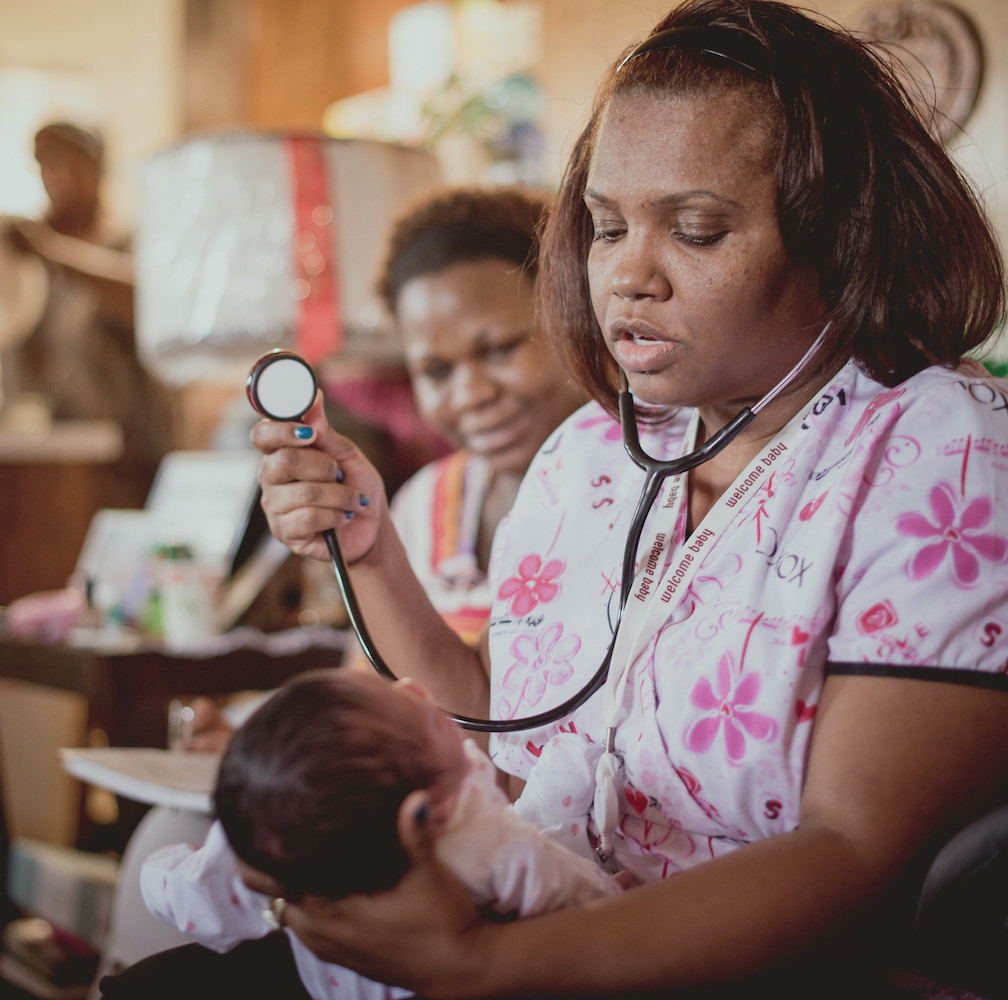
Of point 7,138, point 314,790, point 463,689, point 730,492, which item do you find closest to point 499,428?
point 463,689

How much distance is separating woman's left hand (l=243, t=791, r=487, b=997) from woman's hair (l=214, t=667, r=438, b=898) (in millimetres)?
12

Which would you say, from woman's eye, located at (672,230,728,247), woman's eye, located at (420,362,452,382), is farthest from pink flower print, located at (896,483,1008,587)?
woman's eye, located at (420,362,452,382)

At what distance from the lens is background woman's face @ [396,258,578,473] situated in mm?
1790

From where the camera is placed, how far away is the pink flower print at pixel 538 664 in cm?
101

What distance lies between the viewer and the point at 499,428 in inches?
71.7

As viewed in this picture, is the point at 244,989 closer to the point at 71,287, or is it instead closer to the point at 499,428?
the point at 499,428

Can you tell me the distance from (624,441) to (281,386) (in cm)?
32

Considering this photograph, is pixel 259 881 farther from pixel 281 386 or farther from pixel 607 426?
pixel 607 426

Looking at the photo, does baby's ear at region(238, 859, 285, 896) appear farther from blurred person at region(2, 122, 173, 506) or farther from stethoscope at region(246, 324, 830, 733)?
blurred person at region(2, 122, 173, 506)

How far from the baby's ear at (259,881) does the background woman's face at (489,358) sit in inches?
45.0

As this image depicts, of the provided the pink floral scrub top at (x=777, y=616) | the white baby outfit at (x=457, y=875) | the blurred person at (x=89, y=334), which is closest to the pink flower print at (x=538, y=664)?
the pink floral scrub top at (x=777, y=616)

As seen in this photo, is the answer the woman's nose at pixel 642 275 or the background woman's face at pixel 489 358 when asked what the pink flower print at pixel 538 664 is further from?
the background woman's face at pixel 489 358

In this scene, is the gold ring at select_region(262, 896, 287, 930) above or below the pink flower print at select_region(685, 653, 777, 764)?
below

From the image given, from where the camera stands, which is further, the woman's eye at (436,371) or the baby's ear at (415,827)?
the woman's eye at (436,371)
